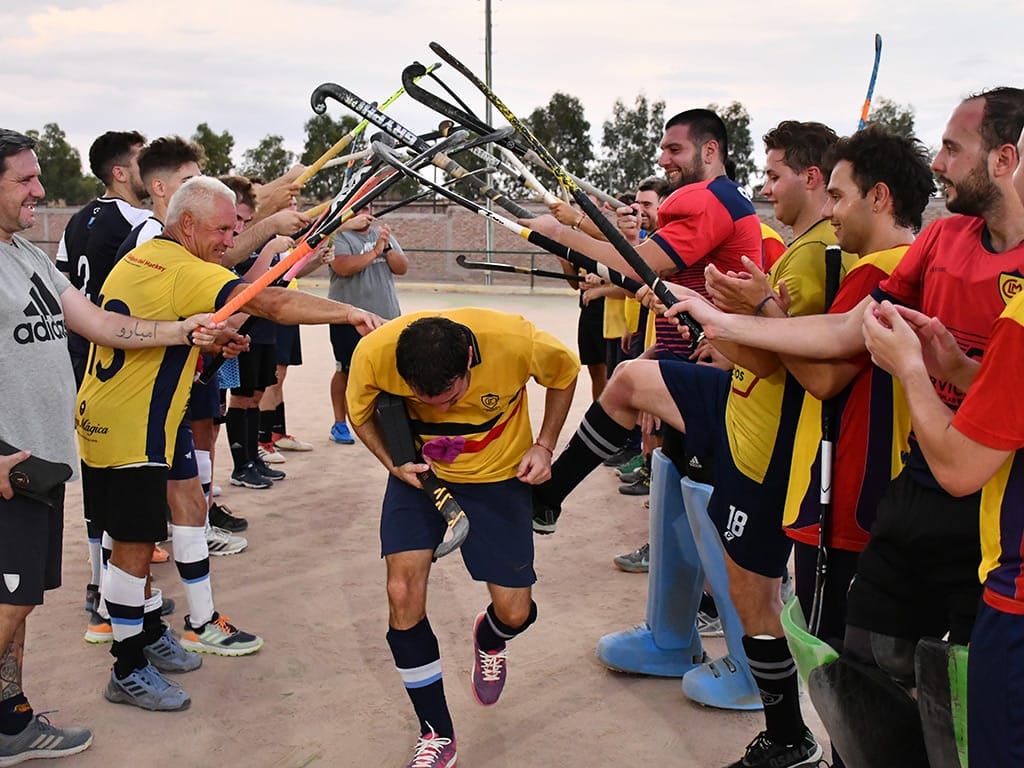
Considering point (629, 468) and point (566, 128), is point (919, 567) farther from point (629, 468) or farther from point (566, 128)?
point (566, 128)

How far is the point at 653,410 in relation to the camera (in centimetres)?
383

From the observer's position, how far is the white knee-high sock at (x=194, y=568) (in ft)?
14.4

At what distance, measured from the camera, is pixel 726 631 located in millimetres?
3895

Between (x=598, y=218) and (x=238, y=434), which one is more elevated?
(x=598, y=218)

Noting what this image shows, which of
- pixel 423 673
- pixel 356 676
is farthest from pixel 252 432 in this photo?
pixel 423 673

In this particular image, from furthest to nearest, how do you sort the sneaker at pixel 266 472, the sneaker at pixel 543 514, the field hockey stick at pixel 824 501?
the sneaker at pixel 266 472 < the sneaker at pixel 543 514 < the field hockey stick at pixel 824 501

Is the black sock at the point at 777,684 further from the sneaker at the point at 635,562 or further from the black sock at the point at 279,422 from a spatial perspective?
the black sock at the point at 279,422

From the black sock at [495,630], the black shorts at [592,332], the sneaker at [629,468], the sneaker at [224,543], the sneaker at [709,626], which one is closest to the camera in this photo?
the black sock at [495,630]

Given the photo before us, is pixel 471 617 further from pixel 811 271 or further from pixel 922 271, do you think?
pixel 922 271

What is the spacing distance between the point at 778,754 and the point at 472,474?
1.47m

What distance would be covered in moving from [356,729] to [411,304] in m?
17.1

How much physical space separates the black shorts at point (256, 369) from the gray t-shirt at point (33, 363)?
3213 millimetres

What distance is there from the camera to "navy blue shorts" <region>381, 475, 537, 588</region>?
11.7ft

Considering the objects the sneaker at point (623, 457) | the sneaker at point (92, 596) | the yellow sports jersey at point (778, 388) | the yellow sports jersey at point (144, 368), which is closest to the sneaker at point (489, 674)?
the yellow sports jersey at point (778, 388)
